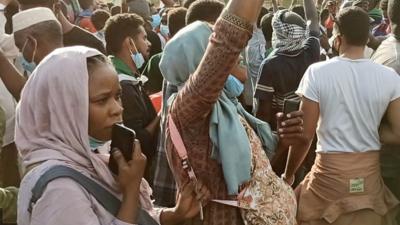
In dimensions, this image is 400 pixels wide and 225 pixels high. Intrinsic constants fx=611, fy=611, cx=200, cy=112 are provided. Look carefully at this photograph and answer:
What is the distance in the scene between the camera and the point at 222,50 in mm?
1975

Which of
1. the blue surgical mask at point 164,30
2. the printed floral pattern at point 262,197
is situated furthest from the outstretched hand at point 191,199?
the blue surgical mask at point 164,30

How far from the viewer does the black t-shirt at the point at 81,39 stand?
4434mm

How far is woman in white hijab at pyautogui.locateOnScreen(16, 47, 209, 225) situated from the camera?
6.38 ft

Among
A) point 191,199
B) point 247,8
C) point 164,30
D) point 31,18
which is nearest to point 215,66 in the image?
point 247,8

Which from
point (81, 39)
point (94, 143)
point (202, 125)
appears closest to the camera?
point (94, 143)

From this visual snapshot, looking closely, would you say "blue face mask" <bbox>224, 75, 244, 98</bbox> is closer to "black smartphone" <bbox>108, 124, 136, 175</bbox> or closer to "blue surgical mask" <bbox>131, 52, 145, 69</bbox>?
"black smartphone" <bbox>108, 124, 136, 175</bbox>

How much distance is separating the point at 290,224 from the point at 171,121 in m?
0.65

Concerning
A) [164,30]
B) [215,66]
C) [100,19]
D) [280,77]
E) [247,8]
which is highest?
[247,8]

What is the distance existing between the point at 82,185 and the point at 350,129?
82.4 inches

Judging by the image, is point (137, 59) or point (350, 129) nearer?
point (350, 129)

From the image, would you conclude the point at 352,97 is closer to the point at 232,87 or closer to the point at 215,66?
the point at 232,87

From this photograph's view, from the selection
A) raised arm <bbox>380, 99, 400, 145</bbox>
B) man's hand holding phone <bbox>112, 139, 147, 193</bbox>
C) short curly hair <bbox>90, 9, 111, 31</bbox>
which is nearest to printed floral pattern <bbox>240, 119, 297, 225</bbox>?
man's hand holding phone <bbox>112, 139, 147, 193</bbox>

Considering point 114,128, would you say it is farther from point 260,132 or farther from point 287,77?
point 287,77

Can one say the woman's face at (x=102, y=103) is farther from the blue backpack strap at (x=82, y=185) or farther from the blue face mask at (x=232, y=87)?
the blue face mask at (x=232, y=87)
